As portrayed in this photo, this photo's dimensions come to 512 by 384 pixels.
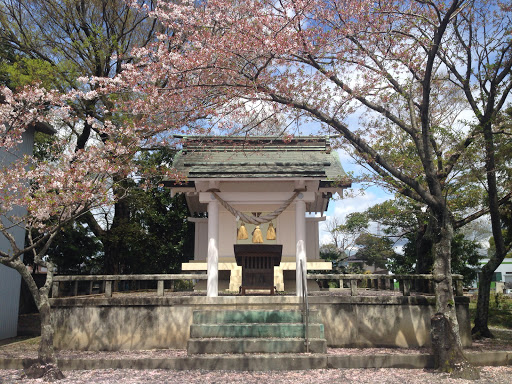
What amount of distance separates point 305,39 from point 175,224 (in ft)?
49.6

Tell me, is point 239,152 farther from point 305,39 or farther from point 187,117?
point 305,39

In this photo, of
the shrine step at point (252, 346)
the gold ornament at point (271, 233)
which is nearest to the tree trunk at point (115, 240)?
the gold ornament at point (271, 233)

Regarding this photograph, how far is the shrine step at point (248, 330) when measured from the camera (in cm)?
919

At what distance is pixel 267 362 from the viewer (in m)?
8.10

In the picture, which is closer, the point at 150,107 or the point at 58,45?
the point at 150,107

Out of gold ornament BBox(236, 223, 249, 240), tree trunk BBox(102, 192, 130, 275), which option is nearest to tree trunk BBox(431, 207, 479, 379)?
gold ornament BBox(236, 223, 249, 240)

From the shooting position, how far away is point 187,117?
931 centimetres

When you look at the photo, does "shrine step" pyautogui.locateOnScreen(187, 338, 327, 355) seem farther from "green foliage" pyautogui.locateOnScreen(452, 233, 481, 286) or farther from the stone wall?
"green foliage" pyautogui.locateOnScreen(452, 233, 481, 286)

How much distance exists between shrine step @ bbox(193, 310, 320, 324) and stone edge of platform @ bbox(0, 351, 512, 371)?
1552 millimetres

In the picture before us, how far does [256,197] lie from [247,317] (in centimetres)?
388

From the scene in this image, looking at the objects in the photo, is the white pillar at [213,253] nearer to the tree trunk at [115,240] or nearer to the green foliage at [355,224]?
the tree trunk at [115,240]

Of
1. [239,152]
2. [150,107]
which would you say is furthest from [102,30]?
[150,107]

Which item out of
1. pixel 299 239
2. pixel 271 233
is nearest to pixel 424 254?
pixel 271 233

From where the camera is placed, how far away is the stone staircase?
8727mm
